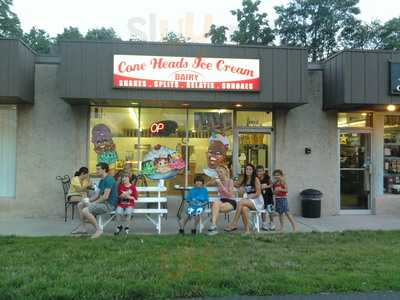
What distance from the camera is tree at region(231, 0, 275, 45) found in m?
40.6

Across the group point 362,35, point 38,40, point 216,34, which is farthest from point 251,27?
point 38,40

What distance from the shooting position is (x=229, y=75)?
34.0ft

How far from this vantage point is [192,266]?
6145 millimetres

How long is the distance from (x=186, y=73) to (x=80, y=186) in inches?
136

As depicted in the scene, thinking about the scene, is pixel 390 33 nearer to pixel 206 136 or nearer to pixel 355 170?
pixel 355 170

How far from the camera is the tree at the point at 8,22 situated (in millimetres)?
40281

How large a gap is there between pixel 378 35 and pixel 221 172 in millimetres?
33941

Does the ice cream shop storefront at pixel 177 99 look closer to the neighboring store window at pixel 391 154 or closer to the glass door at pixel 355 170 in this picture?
the glass door at pixel 355 170

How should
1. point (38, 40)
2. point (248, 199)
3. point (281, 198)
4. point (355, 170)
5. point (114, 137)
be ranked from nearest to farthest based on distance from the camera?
point (248, 199)
point (281, 198)
point (114, 137)
point (355, 170)
point (38, 40)

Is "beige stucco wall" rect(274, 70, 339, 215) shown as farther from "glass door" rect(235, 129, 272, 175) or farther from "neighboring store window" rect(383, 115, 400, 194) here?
"neighboring store window" rect(383, 115, 400, 194)

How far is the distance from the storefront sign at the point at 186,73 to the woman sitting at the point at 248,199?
216 cm

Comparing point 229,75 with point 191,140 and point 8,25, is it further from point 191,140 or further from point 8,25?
point 8,25

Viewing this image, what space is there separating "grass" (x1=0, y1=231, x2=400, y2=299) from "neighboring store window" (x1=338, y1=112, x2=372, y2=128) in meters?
4.39

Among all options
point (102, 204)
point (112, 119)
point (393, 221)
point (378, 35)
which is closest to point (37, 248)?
point (102, 204)
